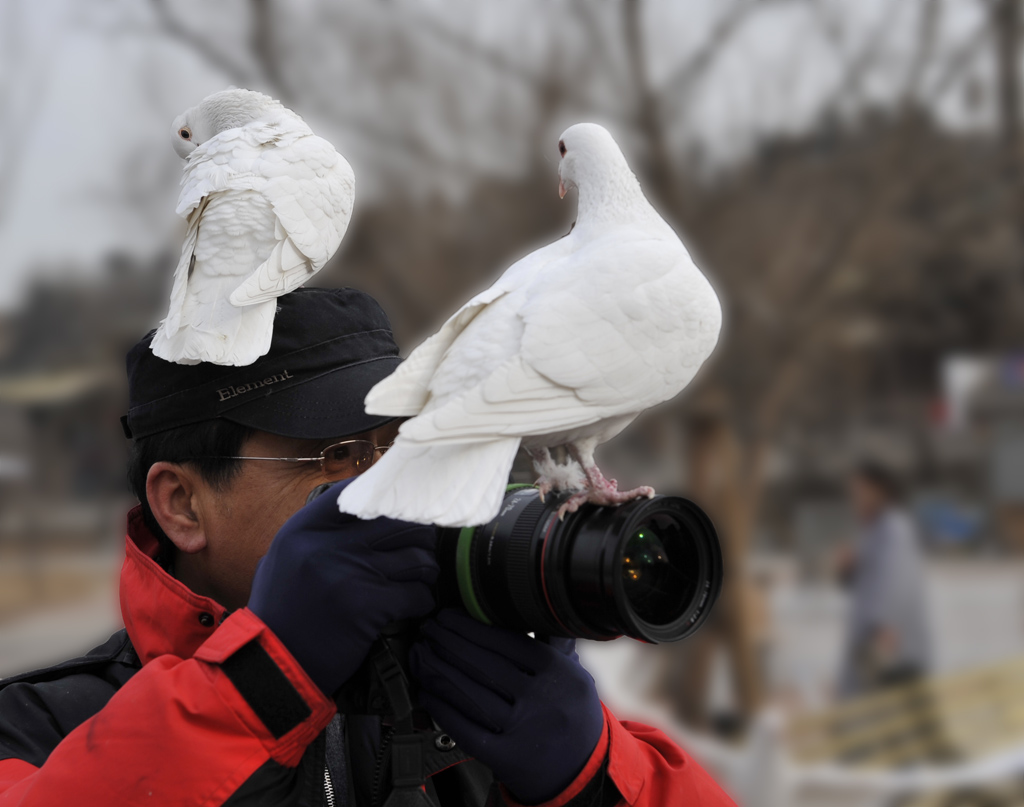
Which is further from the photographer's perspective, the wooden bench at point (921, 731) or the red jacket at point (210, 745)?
the wooden bench at point (921, 731)

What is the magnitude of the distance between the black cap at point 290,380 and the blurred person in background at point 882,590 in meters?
3.91

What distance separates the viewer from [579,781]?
1.38 metres

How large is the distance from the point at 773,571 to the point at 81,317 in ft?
13.4

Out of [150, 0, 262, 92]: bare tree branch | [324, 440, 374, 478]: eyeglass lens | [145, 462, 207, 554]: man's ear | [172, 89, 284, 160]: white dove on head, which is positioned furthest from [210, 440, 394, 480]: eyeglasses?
[150, 0, 262, 92]: bare tree branch

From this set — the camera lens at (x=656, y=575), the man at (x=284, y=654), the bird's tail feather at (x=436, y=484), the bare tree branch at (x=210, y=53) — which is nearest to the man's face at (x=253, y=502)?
the man at (x=284, y=654)

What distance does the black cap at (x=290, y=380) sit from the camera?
1618mm

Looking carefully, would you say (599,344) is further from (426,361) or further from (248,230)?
(248,230)

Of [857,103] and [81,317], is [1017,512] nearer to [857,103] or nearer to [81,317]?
[857,103]

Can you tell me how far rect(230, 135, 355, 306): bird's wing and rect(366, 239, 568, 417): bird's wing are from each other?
1.91ft

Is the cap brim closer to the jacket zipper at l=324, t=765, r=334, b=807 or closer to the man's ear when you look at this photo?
the man's ear

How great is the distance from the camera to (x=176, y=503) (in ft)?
5.49

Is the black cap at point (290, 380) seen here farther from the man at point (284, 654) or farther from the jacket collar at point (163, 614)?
the jacket collar at point (163, 614)

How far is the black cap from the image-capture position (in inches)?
63.7

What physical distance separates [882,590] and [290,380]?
4168mm
